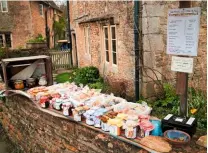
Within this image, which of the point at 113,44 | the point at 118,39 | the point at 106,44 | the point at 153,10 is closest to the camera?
the point at 153,10

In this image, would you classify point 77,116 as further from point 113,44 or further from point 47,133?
point 113,44

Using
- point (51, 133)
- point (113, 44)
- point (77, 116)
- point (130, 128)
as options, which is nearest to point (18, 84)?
point (51, 133)

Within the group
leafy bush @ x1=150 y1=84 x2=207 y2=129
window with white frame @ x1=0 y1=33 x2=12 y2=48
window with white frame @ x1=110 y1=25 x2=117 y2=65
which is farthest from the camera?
window with white frame @ x1=0 y1=33 x2=12 y2=48

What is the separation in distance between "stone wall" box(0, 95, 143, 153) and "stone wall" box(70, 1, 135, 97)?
3108 mm

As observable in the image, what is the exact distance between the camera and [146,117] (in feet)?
11.9

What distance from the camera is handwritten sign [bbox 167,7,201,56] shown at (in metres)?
3.04

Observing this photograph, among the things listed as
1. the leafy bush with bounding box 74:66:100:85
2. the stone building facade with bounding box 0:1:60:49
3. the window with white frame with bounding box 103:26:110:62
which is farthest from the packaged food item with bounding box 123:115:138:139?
the stone building facade with bounding box 0:1:60:49

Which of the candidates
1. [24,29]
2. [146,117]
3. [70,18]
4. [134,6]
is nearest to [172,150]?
[146,117]

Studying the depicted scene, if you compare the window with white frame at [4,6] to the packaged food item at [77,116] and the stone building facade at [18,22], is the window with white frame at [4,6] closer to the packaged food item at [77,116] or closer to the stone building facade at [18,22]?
the stone building facade at [18,22]

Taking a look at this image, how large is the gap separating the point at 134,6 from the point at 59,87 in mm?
3150

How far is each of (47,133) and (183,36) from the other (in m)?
3.54

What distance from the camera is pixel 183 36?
317cm

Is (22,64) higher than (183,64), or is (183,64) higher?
(183,64)

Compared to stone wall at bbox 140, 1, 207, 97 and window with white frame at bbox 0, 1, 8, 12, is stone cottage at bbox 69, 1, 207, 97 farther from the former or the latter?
window with white frame at bbox 0, 1, 8, 12
